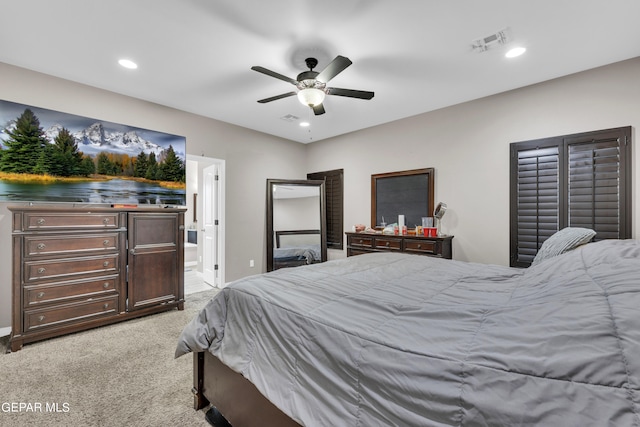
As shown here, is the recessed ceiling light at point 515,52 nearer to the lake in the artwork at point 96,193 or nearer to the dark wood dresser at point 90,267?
the dark wood dresser at point 90,267

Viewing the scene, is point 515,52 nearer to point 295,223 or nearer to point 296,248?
point 295,223

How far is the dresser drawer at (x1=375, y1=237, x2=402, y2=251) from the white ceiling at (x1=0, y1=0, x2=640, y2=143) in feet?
6.34

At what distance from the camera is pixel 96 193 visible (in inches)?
133

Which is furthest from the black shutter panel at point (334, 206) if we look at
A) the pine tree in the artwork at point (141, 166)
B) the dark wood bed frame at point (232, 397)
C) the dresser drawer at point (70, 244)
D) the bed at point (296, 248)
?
the dark wood bed frame at point (232, 397)

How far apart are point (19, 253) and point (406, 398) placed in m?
3.49

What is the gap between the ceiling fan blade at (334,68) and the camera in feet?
7.24

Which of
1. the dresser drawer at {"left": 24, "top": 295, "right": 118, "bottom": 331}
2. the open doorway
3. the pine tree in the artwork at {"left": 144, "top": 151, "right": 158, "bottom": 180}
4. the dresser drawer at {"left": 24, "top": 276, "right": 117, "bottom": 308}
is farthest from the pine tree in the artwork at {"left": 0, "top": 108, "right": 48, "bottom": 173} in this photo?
the open doorway

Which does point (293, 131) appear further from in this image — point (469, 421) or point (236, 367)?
point (469, 421)

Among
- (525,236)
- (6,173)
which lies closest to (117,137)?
(6,173)

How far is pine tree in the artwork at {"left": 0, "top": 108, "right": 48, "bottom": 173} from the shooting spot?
2867 millimetres

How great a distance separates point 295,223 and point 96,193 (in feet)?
9.76

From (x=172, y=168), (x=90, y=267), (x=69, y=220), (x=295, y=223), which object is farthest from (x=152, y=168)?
(x=295, y=223)

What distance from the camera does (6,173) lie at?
2855 millimetres

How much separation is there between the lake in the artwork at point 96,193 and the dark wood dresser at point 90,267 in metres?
0.34
